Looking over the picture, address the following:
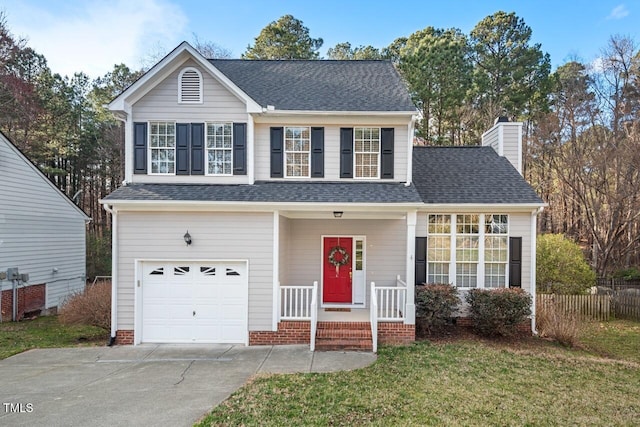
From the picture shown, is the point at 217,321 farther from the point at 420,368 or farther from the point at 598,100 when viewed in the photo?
the point at 598,100

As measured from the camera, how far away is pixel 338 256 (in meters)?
11.0

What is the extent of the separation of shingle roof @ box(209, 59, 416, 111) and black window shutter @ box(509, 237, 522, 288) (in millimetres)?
4762

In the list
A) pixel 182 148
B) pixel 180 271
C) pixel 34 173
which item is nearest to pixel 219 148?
pixel 182 148

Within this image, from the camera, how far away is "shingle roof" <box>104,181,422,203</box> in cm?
876

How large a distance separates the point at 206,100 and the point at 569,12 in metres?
18.5

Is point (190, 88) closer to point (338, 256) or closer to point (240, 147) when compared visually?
point (240, 147)

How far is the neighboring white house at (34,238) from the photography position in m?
13.1

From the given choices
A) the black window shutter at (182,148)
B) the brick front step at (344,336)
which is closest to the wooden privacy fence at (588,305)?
the brick front step at (344,336)

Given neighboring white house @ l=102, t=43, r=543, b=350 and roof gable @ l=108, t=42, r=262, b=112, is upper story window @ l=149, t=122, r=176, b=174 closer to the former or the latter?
neighboring white house @ l=102, t=43, r=543, b=350

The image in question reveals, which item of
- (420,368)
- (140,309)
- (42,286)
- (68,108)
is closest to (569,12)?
(420,368)

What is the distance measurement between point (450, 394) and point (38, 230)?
15846 mm

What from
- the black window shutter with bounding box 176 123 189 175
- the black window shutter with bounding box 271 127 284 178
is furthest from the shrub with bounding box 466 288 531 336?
the black window shutter with bounding box 176 123 189 175

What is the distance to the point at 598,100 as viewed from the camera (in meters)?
20.8

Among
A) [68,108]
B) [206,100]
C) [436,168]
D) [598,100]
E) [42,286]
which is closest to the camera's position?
[206,100]
